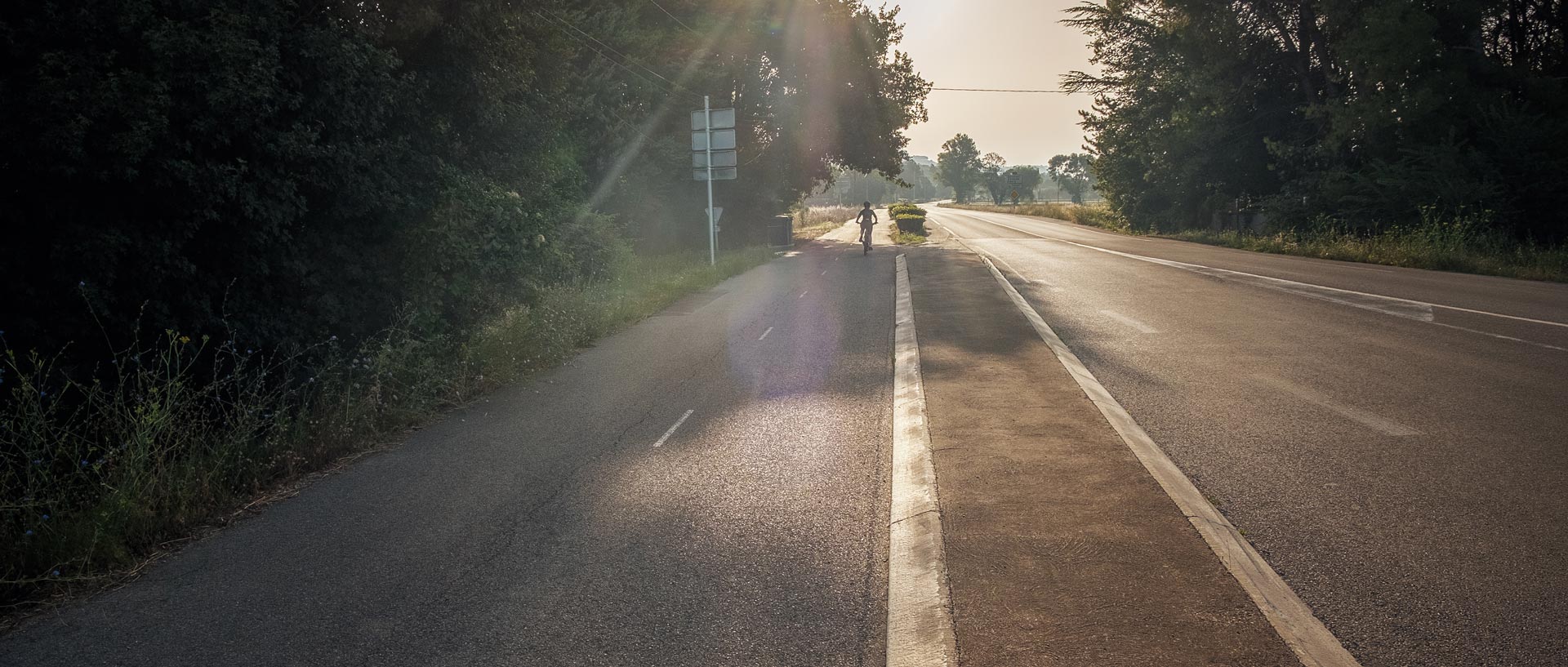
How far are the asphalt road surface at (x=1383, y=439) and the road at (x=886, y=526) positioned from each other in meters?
0.03

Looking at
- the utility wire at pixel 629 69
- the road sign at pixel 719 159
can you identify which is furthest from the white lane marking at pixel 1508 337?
the road sign at pixel 719 159

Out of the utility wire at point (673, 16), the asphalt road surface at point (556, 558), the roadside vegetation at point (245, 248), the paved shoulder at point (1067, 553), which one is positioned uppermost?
the utility wire at point (673, 16)

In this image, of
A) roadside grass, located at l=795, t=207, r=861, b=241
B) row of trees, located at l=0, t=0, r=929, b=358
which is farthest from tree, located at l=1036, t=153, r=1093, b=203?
row of trees, located at l=0, t=0, r=929, b=358

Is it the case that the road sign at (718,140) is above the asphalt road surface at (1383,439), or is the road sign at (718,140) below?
above

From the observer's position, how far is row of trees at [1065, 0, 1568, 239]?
82.0 ft

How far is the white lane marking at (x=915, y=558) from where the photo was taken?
11.7ft

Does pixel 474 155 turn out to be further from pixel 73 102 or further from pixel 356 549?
pixel 356 549

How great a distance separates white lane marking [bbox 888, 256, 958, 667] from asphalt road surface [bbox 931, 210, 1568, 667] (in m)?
1.48

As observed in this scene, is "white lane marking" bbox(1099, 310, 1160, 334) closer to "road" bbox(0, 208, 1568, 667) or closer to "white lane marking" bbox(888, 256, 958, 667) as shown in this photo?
"road" bbox(0, 208, 1568, 667)

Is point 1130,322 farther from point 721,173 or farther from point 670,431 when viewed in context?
point 721,173

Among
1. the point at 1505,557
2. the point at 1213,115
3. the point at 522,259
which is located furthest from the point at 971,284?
the point at 1213,115

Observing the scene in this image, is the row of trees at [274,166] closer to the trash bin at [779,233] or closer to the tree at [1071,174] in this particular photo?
the trash bin at [779,233]

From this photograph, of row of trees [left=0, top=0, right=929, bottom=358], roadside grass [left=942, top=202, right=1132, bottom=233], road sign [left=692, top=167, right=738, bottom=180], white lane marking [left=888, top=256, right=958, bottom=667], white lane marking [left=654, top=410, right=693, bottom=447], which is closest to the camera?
white lane marking [left=888, top=256, right=958, bottom=667]

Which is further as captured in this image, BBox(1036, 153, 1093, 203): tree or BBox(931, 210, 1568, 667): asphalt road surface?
BBox(1036, 153, 1093, 203): tree
